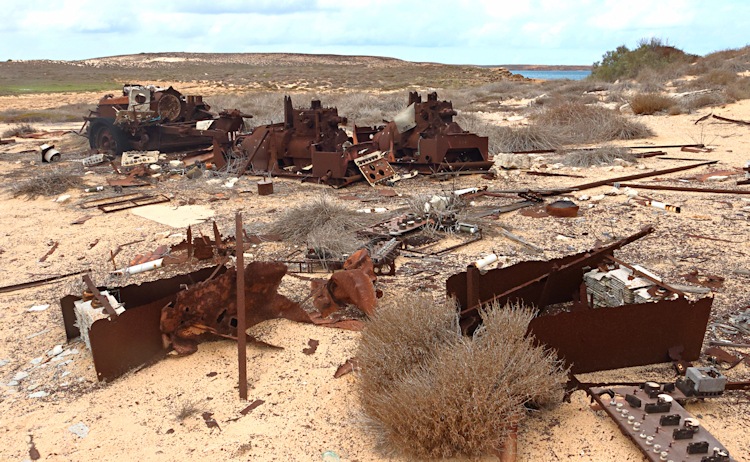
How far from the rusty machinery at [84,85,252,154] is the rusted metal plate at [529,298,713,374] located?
10140mm

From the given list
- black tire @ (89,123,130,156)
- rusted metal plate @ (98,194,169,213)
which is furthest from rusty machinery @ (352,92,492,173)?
black tire @ (89,123,130,156)

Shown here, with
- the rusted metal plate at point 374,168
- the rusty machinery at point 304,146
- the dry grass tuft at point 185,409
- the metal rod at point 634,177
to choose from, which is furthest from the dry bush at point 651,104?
the dry grass tuft at point 185,409

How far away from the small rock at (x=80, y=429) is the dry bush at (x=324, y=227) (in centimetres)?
299

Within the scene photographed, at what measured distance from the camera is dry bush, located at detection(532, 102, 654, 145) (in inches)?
555

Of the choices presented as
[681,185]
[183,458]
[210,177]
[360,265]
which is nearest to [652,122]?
[681,185]

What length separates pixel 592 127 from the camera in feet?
47.5

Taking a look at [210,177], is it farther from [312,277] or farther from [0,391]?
[0,391]

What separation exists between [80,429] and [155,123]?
11.1 metres

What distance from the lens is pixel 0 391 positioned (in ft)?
12.7

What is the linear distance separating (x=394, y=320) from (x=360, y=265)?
171 centimetres

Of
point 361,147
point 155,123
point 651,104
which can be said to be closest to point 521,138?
point 361,147

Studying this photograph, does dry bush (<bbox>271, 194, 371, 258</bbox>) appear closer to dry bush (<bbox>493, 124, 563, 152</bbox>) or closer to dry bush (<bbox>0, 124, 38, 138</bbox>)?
dry bush (<bbox>493, 124, 563, 152</bbox>)

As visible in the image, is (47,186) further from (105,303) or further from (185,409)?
(185,409)

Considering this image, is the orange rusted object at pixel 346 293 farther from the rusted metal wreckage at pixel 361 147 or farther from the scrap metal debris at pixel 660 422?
the rusted metal wreckage at pixel 361 147
